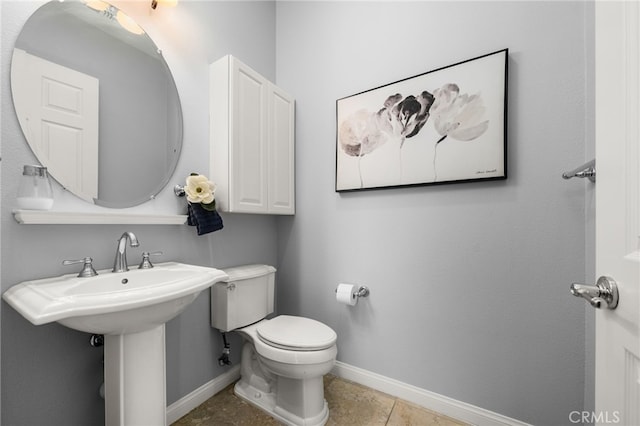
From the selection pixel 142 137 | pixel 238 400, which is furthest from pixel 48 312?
pixel 238 400

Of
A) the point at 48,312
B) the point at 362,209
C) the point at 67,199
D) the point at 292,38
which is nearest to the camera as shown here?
the point at 48,312

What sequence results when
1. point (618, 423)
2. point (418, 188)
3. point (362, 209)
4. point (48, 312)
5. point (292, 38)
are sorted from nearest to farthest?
point (618, 423)
point (48, 312)
point (418, 188)
point (362, 209)
point (292, 38)

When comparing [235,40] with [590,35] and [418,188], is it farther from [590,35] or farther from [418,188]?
[590,35]

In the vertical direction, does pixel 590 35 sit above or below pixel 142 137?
above

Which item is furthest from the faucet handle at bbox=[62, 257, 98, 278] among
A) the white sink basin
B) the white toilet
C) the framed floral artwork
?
the framed floral artwork

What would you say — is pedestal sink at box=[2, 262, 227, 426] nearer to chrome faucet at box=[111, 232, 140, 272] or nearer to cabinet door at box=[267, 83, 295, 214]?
chrome faucet at box=[111, 232, 140, 272]

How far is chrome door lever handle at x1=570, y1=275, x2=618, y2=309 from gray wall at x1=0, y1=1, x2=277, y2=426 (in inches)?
60.1

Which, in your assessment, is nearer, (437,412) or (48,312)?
(48,312)

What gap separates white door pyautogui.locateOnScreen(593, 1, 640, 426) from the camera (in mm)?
459

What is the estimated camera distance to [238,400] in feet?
4.86

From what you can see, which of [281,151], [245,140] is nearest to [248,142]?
[245,140]

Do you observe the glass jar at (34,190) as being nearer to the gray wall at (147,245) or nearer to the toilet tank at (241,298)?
the gray wall at (147,245)

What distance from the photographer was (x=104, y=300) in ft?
2.36

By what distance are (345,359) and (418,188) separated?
1177 millimetres
